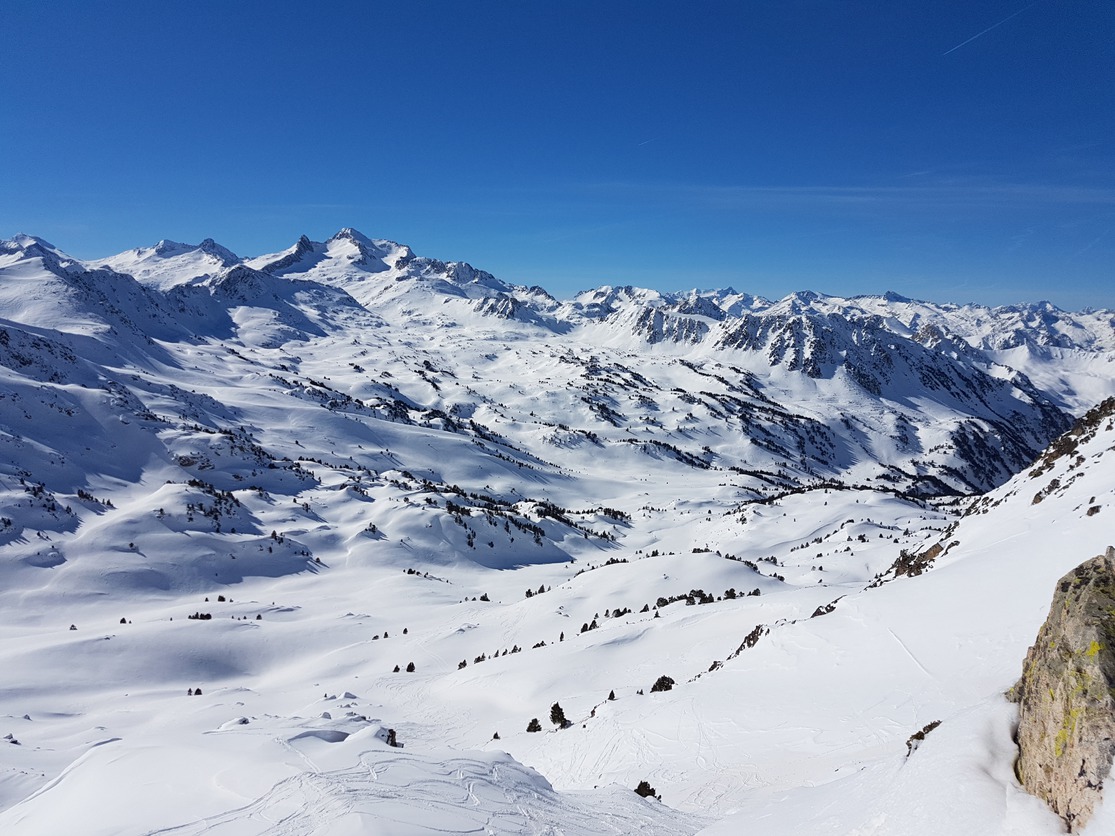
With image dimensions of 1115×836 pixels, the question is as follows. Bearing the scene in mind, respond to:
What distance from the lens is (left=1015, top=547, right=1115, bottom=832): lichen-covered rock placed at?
5.77 meters

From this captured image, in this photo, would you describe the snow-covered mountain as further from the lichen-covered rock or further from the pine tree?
the pine tree

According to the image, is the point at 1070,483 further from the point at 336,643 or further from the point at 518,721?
the point at 336,643

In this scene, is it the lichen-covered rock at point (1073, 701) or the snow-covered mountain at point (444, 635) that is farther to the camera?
the snow-covered mountain at point (444, 635)

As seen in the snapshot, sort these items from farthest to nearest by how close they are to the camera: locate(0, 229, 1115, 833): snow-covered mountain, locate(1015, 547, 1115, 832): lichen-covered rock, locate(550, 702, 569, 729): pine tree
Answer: locate(550, 702, 569, 729): pine tree, locate(0, 229, 1115, 833): snow-covered mountain, locate(1015, 547, 1115, 832): lichen-covered rock

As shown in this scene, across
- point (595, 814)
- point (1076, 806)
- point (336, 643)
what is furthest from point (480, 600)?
point (1076, 806)

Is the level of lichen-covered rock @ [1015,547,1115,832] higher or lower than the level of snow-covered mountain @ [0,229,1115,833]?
higher

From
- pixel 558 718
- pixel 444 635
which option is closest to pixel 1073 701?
pixel 558 718

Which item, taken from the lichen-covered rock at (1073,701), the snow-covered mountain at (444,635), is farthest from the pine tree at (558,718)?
the lichen-covered rock at (1073,701)

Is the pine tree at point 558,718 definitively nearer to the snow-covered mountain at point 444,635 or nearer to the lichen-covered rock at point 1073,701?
the snow-covered mountain at point 444,635

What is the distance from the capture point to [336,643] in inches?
1572

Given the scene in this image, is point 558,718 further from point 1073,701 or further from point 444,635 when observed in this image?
point 444,635

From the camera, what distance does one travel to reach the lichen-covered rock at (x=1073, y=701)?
18.9 ft

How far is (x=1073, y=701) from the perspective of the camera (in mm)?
6234

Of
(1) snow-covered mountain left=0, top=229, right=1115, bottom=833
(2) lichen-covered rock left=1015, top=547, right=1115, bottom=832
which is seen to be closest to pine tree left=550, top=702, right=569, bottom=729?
(1) snow-covered mountain left=0, top=229, right=1115, bottom=833
